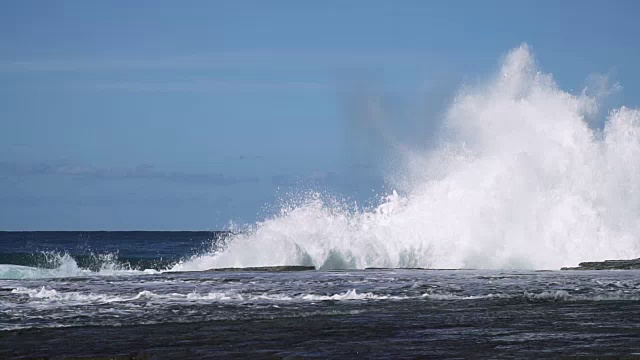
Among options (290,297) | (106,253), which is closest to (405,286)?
(290,297)

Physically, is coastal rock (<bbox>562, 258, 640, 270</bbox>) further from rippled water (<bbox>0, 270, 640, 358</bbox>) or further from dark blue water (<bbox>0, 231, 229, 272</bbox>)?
dark blue water (<bbox>0, 231, 229, 272</bbox>)

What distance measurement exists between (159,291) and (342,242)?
17881 millimetres

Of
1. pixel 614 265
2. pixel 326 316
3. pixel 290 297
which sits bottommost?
pixel 326 316

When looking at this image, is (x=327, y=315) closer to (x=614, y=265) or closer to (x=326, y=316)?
(x=326, y=316)

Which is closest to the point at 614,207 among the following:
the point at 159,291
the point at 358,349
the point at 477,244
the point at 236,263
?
the point at 477,244

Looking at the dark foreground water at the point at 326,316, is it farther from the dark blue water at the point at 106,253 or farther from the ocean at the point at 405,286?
the dark blue water at the point at 106,253

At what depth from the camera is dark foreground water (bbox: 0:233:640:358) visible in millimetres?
16562

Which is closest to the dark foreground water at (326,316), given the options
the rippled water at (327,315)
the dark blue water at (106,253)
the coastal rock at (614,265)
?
the rippled water at (327,315)

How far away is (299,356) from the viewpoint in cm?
1566

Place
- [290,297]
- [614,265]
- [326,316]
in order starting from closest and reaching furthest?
[326,316] < [290,297] < [614,265]

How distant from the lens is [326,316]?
22.0 metres

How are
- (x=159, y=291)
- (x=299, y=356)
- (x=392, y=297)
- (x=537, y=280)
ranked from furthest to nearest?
(x=537, y=280)
(x=159, y=291)
(x=392, y=297)
(x=299, y=356)

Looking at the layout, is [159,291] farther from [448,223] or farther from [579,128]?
[579,128]

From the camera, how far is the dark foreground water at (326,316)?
16562 mm
